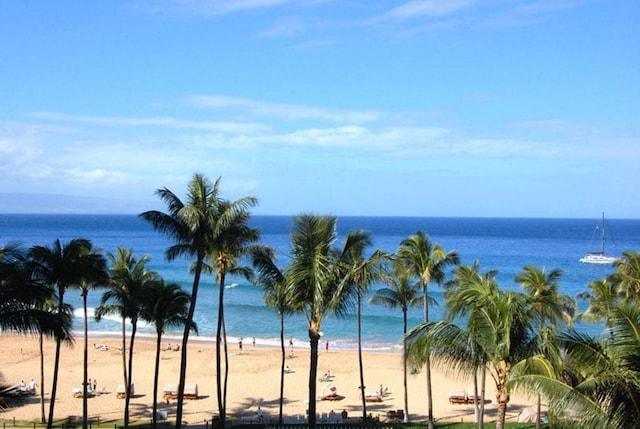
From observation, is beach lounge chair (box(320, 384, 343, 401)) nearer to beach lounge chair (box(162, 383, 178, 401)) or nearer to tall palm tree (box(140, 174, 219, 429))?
beach lounge chair (box(162, 383, 178, 401))

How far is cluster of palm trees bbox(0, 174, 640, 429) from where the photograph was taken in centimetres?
1007

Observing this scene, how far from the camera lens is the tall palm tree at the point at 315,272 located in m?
17.1

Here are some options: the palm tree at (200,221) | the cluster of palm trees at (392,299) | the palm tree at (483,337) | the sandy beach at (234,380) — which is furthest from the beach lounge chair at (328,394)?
the palm tree at (483,337)

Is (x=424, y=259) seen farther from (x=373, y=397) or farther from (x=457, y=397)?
(x=373, y=397)

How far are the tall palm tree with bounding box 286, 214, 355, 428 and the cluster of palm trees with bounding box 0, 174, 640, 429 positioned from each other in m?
0.03

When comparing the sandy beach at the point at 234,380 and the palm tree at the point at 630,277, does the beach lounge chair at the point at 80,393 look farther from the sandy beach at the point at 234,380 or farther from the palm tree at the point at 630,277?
the palm tree at the point at 630,277

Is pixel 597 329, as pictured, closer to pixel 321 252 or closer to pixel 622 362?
pixel 321 252

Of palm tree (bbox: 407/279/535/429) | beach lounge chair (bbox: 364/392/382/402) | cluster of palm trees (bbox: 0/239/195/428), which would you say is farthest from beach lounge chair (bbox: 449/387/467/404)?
palm tree (bbox: 407/279/535/429)

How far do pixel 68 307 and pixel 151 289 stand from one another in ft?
12.3

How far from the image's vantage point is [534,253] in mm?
143750

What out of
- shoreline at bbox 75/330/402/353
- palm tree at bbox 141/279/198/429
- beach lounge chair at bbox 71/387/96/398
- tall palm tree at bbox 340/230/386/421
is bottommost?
shoreline at bbox 75/330/402/353

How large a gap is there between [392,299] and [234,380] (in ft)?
55.0

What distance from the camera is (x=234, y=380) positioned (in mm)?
39969

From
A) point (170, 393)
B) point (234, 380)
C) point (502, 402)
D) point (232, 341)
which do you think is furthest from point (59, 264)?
point (232, 341)
